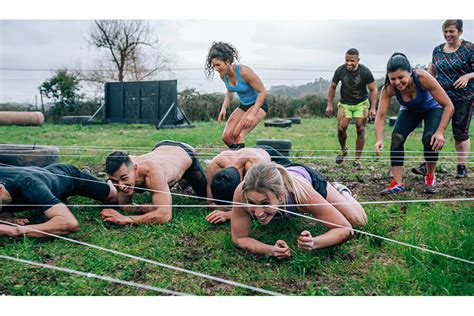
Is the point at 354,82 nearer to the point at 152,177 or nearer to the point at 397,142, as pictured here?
the point at 397,142

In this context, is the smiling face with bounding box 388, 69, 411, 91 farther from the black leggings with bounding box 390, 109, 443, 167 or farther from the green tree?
the green tree

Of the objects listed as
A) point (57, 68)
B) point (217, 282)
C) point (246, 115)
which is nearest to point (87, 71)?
point (57, 68)

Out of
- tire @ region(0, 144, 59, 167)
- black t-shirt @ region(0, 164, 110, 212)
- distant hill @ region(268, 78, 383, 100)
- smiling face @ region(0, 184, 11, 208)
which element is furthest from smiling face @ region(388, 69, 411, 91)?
distant hill @ region(268, 78, 383, 100)

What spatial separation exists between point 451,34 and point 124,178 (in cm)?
358

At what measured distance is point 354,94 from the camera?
5.93m

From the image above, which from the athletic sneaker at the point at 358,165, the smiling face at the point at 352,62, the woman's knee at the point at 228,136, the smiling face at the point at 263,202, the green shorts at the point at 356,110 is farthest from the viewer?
the green shorts at the point at 356,110

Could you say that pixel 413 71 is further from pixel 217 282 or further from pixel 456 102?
pixel 217 282

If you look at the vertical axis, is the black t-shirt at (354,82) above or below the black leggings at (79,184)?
above

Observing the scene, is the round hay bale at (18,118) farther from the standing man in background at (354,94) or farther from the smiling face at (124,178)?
the smiling face at (124,178)

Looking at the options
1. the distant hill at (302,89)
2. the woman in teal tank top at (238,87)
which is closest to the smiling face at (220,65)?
the woman in teal tank top at (238,87)

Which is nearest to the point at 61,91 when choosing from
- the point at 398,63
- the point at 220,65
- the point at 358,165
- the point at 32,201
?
the point at 220,65

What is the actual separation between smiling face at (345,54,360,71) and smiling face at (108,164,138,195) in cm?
364

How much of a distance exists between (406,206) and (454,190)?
0.88 meters

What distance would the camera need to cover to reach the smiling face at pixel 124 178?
3.21 metres
